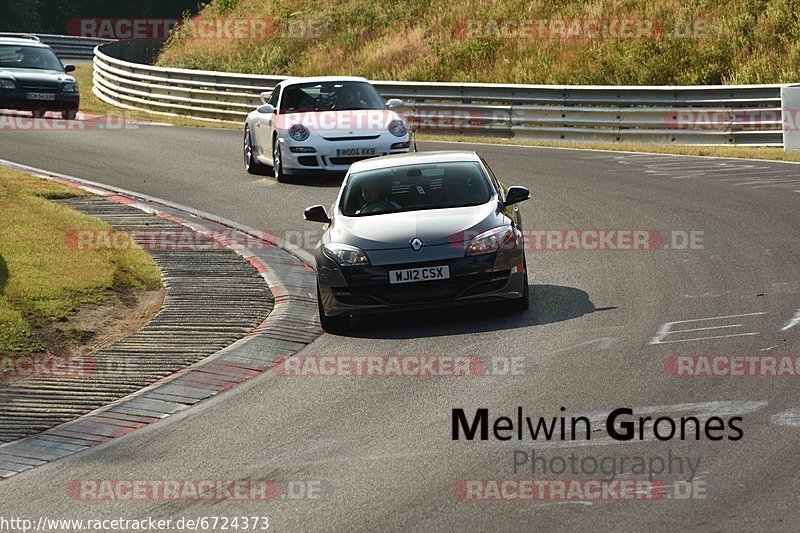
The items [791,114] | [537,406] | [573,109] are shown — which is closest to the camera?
[537,406]

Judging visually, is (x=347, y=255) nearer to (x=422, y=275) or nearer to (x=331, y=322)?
(x=331, y=322)

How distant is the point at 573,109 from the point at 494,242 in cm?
1676

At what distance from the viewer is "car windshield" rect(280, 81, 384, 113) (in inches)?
830

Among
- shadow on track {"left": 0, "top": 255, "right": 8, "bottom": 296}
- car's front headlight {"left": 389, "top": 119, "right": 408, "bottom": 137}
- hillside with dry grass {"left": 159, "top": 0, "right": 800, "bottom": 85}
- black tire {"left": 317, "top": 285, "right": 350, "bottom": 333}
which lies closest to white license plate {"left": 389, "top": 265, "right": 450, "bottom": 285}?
black tire {"left": 317, "top": 285, "right": 350, "bottom": 333}

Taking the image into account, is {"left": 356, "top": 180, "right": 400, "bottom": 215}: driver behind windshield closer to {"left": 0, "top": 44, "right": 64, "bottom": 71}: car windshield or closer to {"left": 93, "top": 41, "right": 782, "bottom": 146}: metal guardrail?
{"left": 93, "top": 41, "right": 782, "bottom": 146}: metal guardrail

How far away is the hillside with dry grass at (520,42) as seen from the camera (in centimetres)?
3262

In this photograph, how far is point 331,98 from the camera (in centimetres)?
2127

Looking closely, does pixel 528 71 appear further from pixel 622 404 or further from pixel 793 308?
pixel 622 404

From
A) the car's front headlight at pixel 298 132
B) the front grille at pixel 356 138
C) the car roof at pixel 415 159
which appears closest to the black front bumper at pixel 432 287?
the car roof at pixel 415 159

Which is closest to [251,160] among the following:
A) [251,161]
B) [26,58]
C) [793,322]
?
[251,161]

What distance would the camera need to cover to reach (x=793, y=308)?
35.4ft

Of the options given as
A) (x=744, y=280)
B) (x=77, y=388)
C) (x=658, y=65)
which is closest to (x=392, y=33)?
(x=658, y=65)

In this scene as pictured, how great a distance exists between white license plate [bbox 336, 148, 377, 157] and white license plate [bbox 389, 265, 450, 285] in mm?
9179

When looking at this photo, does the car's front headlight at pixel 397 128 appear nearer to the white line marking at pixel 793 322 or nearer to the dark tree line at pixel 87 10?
the white line marking at pixel 793 322
